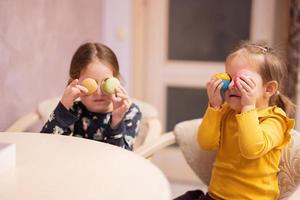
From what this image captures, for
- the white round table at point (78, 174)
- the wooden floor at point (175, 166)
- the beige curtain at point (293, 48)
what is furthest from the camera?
the wooden floor at point (175, 166)

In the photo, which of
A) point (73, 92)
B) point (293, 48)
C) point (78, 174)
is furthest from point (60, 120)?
point (293, 48)

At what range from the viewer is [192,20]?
2883 mm

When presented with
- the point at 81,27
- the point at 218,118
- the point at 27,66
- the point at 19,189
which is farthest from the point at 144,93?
the point at 19,189

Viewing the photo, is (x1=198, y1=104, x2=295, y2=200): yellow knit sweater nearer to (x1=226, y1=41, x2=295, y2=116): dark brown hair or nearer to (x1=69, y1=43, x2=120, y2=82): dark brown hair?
(x1=226, y1=41, x2=295, y2=116): dark brown hair

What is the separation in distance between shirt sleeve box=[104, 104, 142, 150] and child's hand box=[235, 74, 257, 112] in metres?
0.39

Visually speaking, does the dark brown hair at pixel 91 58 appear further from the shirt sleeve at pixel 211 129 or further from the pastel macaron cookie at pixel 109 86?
the shirt sleeve at pixel 211 129

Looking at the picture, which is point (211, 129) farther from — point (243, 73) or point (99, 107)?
point (99, 107)

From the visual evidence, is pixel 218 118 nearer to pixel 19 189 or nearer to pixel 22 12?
pixel 19 189

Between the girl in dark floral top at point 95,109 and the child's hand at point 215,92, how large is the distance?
24 centimetres

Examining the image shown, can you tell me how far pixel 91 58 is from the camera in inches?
53.7

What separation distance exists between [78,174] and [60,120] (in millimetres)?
416

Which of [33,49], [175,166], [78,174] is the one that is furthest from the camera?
[175,166]

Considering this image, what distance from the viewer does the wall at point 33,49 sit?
5.51 feet

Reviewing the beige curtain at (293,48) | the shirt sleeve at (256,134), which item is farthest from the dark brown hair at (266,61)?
the beige curtain at (293,48)
